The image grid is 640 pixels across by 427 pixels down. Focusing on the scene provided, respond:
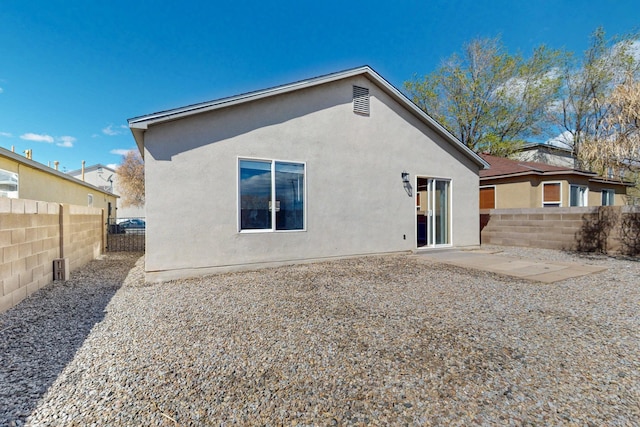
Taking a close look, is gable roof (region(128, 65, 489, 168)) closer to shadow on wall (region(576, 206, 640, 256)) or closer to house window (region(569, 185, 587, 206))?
shadow on wall (region(576, 206, 640, 256))

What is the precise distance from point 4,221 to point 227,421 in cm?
479

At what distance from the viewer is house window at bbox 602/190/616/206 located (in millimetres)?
15359

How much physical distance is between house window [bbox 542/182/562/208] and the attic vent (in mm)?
10150

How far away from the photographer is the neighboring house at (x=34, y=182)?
8109 mm

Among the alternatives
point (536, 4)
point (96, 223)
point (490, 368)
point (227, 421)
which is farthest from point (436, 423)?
point (536, 4)

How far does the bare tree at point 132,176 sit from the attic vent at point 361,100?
29418mm

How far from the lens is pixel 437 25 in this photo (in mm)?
16109

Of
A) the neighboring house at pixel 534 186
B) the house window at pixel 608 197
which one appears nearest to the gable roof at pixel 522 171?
the neighboring house at pixel 534 186

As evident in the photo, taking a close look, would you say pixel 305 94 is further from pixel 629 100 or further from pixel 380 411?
pixel 629 100

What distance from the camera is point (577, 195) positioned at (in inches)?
530

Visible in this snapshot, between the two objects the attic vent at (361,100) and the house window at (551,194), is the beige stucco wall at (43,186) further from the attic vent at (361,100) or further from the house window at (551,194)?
the house window at (551,194)

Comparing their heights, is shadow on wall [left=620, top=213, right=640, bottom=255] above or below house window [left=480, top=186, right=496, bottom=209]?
below

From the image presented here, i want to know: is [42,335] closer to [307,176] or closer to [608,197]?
[307,176]

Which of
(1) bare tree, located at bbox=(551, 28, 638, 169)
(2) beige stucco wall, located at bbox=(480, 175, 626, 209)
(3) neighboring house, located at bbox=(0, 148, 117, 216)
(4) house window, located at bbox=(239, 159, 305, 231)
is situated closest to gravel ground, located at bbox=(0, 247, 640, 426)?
(4) house window, located at bbox=(239, 159, 305, 231)
